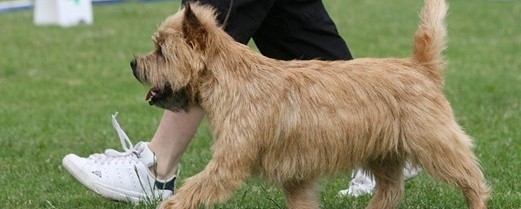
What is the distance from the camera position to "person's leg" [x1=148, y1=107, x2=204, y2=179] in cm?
542

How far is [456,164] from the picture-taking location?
482cm

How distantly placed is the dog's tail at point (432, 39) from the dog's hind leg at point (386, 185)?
55 centimetres

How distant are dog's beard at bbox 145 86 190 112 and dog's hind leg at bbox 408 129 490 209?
991 mm

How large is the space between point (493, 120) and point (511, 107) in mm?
660

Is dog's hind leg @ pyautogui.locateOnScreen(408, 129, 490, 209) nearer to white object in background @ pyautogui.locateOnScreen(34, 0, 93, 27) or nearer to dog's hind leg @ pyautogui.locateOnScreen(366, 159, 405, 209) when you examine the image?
dog's hind leg @ pyautogui.locateOnScreen(366, 159, 405, 209)

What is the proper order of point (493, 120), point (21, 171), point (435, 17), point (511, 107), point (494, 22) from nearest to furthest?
point (435, 17), point (21, 171), point (493, 120), point (511, 107), point (494, 22)

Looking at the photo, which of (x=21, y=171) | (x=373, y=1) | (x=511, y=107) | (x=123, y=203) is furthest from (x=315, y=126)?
(x=373, y=1)

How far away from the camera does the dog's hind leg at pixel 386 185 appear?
521 centimetres

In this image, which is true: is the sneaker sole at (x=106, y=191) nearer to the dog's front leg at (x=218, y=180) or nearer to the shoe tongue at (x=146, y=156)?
the shoe tongue at (x=146, y=156)

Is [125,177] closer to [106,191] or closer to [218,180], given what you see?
[106,191]

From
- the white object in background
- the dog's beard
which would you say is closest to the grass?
the white object in background

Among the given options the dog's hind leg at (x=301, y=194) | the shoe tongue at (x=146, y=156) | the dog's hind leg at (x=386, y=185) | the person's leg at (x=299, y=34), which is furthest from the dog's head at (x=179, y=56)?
the dog's hind leg at (x=386, y=185)

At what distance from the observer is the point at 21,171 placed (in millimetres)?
6469

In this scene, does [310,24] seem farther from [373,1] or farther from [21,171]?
[373,1]
